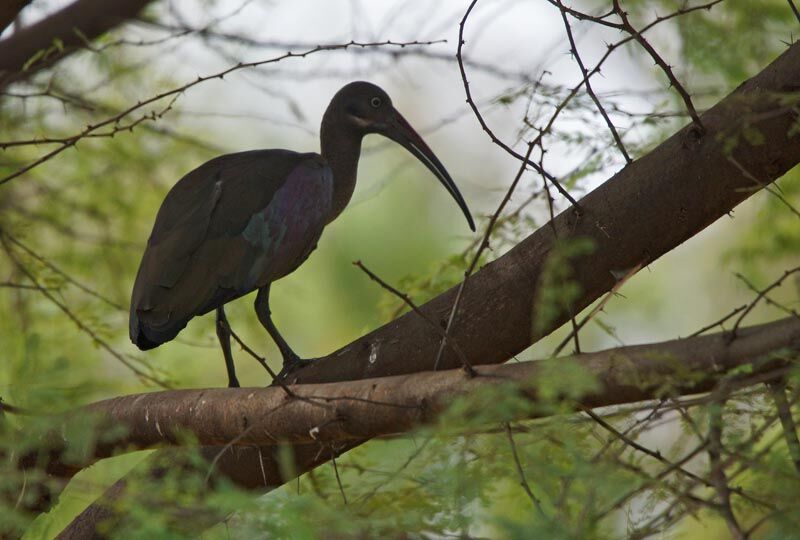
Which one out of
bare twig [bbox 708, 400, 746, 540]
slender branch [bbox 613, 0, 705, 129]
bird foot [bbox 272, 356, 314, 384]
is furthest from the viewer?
bird foot [bbox 272, 356, 314, 384]

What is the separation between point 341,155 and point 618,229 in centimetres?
213

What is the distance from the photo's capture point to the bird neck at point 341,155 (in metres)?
5.12

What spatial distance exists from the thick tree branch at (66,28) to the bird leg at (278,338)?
5.47 feet

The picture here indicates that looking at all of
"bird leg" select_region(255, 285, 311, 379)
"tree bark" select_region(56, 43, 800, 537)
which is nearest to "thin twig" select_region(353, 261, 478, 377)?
"tree bark" select_region(56, 43, 800, 537)

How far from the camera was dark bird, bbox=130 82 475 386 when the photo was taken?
401 centimetres

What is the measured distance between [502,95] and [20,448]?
6.98 feet

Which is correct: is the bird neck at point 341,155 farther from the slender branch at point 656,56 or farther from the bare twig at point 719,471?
the bare twig at point 719,471

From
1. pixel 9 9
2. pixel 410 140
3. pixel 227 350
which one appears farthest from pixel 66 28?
pixel 227 350

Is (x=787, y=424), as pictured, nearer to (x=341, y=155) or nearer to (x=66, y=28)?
(x=341, y=155)

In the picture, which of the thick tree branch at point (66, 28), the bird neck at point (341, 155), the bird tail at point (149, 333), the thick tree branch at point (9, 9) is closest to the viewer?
the thick tree branch at point (9, 9)

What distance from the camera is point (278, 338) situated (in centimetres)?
454

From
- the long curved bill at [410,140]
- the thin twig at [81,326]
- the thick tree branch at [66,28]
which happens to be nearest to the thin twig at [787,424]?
the thin twig at [81,326]

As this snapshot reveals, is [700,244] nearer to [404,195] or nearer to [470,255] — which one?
[404,195]

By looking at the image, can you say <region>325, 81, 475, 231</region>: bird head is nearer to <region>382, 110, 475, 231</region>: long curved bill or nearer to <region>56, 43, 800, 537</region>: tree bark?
<region>382, 110, 475, 231</region>: long curved bill
